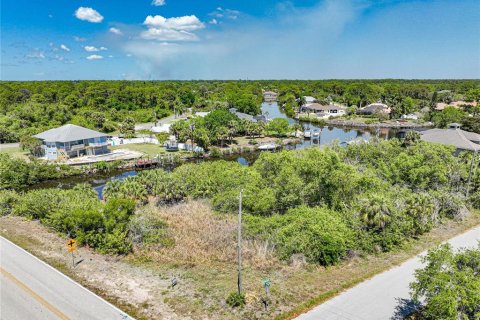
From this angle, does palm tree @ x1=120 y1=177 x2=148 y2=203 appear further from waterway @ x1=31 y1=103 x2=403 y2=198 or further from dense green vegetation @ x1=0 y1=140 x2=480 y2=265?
waterway @ x1=31 y1=103 x2=403 y2=198

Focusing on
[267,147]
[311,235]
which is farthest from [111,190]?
[267,147]

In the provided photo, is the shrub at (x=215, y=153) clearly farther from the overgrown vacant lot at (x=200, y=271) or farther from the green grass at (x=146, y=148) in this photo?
the overgrown vacant lot at (x=200, y=271)

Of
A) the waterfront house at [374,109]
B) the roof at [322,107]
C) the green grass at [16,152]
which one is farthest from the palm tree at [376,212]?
the roof at [322,107]

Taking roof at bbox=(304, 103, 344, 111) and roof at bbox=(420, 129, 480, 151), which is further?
roof at bbox=(304, 103, 344, 111)

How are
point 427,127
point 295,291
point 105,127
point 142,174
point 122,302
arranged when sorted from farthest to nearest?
1. point 427,127
2. point 105,127
3. point 142,174
4. point 295,291
5. point 122,302

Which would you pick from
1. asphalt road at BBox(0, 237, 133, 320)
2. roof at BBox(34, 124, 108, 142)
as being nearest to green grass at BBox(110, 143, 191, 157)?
roof at BBox(34, 124, 108, 142)

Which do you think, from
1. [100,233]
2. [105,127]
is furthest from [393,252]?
[105,127]

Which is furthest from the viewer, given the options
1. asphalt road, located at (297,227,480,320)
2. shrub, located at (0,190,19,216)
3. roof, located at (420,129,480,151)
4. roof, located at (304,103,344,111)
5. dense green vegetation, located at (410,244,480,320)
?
roof, located at (304,103,344,111)

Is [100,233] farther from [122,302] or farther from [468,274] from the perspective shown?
[468,274]
